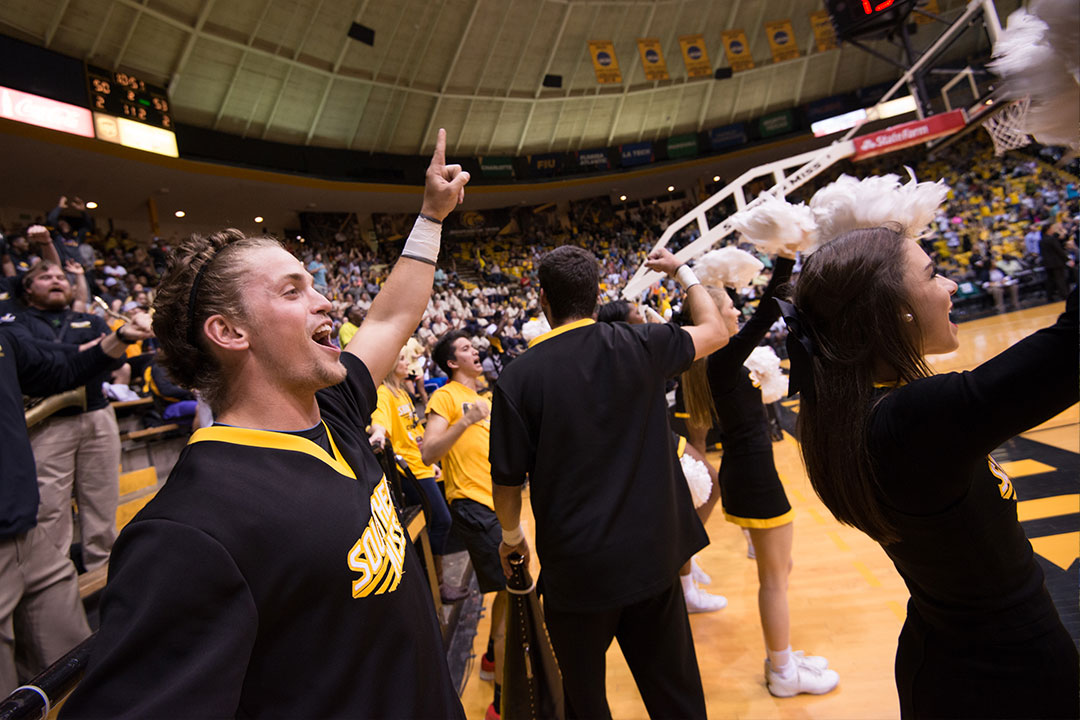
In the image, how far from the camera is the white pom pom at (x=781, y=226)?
6.91 ft

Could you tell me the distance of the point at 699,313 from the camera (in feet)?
7.43

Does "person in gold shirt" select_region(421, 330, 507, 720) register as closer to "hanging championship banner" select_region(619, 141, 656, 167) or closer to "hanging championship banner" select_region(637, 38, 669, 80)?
"hanging championship banner" select_region(637, 38, 669, 80)

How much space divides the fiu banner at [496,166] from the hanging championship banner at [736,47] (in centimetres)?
772

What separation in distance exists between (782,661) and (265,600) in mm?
2614

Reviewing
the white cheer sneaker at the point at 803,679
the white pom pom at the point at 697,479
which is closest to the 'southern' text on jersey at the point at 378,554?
the white cheer sneaker at the point at 803,679

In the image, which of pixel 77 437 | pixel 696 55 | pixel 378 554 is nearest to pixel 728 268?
pixel 378 554

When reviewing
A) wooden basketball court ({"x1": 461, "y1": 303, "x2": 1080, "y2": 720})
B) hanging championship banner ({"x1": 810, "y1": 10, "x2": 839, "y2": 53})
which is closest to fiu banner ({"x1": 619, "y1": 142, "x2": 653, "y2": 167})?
hanging championship banner ({"x1": 810, "y1": 10, "x2": 839, "y2": 53})

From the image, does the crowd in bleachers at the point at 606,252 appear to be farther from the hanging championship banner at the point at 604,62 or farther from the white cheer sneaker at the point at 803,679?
the hanging championship banner at the point at 604,62

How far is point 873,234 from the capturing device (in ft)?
4.19

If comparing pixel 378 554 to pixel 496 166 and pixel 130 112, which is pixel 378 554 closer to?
pixel 130 112

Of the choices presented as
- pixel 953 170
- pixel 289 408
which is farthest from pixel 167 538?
pixel 953 170

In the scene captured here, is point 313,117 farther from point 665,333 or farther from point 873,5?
point 665,333

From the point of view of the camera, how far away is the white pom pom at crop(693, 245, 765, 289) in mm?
3191

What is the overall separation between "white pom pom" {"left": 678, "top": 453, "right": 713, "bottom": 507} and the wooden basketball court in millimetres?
727
